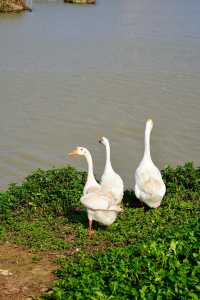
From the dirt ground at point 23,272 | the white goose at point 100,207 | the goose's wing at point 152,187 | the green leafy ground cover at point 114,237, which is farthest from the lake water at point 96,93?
the dirt ground at point 23,272

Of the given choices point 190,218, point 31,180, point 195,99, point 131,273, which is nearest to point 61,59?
point 195,99

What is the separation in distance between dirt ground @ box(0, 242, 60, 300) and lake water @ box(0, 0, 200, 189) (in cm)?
396

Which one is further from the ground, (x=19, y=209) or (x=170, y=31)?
(x=170, y=31)

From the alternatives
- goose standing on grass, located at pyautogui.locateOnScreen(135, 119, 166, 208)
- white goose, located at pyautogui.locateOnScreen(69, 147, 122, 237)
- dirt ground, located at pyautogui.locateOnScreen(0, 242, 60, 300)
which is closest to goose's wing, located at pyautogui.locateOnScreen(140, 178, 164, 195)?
goose standing on grass, located at pyautogui.locateOnScreen(135, 119, 166, 208)

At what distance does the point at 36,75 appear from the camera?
19031mm

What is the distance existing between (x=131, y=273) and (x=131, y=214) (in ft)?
9.16

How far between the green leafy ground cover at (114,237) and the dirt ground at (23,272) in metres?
0.15

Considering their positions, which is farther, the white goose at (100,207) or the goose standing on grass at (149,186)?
the goose standing on grass at (149,186)

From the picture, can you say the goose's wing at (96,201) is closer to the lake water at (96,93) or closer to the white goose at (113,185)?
the white goose at (113,185)

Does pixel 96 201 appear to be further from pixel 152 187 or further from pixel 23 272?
pixel 23 272

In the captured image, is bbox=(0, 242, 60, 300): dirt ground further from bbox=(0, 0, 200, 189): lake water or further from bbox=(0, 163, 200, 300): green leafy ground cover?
bbox=(0, 0, 200, 189): lake water

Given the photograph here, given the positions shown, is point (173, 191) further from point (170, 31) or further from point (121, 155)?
point (170, 31)

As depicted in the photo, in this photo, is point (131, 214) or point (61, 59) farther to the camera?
point (61, 59)

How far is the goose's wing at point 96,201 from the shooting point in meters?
7.55
